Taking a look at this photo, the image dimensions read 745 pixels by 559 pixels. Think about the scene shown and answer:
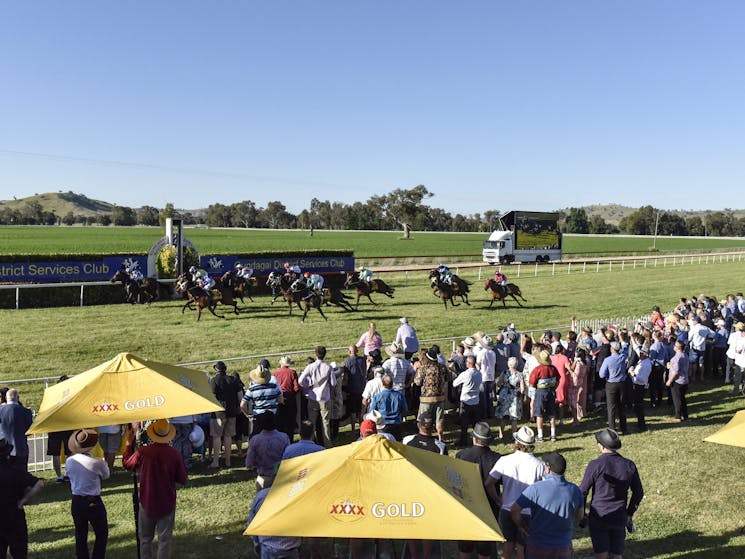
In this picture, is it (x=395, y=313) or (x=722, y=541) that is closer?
(x=722, y=541)

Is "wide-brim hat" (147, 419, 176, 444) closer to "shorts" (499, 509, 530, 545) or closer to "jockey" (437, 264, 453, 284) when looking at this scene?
"shorts" (499, 509, 530, 545)

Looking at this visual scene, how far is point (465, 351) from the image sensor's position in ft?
31.2

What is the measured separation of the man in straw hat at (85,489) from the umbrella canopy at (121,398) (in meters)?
0.17

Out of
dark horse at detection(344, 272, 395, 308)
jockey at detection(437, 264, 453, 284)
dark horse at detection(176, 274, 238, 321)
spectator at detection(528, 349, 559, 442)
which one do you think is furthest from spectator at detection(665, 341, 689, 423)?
dark horse at detection(176, 274, 238, 321)

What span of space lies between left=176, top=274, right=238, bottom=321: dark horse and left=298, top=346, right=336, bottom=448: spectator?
36.4 feet

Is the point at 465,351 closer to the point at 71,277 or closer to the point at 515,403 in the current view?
the point at 515,403

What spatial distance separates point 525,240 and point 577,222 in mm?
101246

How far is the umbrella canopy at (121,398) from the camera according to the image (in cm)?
500

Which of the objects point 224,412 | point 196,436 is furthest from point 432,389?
point 196,436

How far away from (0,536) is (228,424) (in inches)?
125

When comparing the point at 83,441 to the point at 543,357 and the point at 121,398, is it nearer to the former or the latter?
the point at 121,398

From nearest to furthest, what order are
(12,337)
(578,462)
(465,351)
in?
(578,462), (465,351), (12,337)

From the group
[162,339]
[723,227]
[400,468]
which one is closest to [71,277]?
[162,339]

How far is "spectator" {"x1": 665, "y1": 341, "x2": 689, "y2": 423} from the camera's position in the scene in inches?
362
